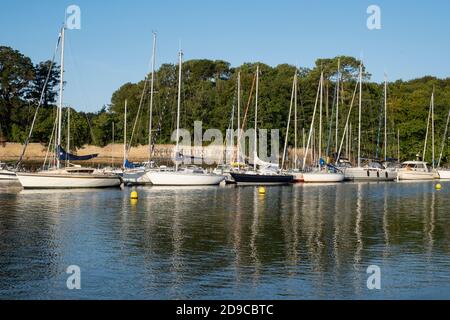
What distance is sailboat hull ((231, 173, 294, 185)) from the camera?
6259 centimetres

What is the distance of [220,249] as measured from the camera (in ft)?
77.3

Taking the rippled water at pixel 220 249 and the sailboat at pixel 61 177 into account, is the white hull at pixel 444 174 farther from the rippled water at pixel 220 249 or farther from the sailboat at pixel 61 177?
the sailboat at pixel 61 177

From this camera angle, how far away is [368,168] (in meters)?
77.6

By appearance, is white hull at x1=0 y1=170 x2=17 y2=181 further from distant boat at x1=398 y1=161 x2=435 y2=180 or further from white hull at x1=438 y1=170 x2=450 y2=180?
white hull at x1=438 y1=170 x2=450 y2=180

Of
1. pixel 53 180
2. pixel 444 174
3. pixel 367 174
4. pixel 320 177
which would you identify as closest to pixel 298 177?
pixel 320 177

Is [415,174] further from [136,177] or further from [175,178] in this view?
[136,177]

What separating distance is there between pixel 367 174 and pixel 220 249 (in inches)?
2192

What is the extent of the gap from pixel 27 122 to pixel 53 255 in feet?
314

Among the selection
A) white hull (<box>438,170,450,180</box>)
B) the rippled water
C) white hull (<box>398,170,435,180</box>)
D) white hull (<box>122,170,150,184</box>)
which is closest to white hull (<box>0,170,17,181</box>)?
white hull (<box>122,170,150,184</box>)

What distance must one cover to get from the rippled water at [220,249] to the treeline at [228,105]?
58.3 metres
